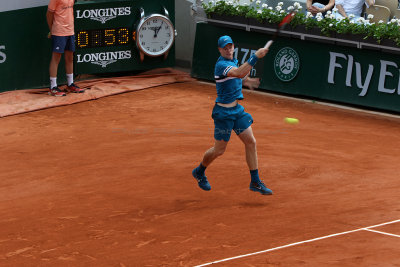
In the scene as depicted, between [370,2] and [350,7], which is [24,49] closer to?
[350,7]

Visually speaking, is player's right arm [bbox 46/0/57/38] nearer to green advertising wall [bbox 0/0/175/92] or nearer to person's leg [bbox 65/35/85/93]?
person's leg [bbox 65/35/85/93]

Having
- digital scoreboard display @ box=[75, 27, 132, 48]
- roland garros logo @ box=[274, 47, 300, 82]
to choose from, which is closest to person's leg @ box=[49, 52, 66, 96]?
digital scoreboard display @ box=[75, 27, 132, 48]

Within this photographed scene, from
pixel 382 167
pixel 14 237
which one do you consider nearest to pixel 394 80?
pixel 382 167

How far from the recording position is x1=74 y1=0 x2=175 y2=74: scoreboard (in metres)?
16.0

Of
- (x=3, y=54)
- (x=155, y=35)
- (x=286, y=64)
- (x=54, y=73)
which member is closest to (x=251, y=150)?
(x=286, y=64)

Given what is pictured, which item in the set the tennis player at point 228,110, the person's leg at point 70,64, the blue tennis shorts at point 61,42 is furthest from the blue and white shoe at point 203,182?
the person's leg at point 70,64

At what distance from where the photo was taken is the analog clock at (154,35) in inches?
643

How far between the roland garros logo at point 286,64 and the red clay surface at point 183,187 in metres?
0.73

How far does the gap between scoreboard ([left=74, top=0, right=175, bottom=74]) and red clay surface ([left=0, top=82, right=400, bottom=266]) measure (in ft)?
5.35

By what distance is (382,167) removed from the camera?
1090cm

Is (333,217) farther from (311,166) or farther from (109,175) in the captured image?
(109,175)

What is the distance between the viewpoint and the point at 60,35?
48.3 feet

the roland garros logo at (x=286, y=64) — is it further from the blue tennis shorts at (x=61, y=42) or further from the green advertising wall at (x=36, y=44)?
the blue tennis shorts at (x=61, y=42)

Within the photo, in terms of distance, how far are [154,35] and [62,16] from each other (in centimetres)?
253
